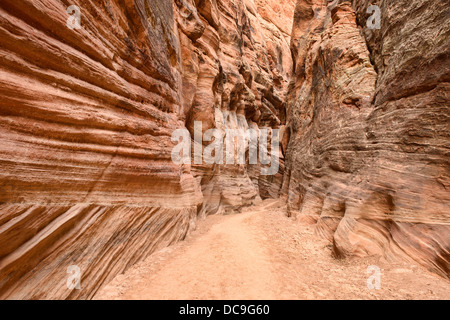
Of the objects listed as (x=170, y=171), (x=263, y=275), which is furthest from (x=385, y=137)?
(x=170, y=171)

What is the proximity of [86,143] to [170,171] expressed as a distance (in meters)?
3.03

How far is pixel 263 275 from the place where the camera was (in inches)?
193

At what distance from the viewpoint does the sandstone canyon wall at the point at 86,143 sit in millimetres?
3398

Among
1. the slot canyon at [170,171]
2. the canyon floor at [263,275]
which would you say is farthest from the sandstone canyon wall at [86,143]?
the canyon floor at [263,275]

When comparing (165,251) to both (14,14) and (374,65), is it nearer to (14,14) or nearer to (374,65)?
(14,14)

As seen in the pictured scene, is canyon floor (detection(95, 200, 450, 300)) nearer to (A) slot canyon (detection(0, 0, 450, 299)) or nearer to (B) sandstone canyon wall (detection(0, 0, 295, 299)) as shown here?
(A) slot canyon (detection(0, 0, 450, 299))

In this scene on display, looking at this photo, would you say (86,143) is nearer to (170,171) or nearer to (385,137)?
(170,171)

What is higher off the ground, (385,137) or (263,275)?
(385,137)

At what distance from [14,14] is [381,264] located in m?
8.87

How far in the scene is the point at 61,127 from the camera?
4129mm

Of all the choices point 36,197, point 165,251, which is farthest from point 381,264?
point 36,197

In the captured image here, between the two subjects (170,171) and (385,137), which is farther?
(170,171)

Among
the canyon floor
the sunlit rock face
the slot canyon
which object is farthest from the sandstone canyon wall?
the sunlit rock face

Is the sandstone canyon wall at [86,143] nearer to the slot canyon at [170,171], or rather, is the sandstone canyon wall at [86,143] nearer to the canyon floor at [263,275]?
the slot canyon at [170,171]
